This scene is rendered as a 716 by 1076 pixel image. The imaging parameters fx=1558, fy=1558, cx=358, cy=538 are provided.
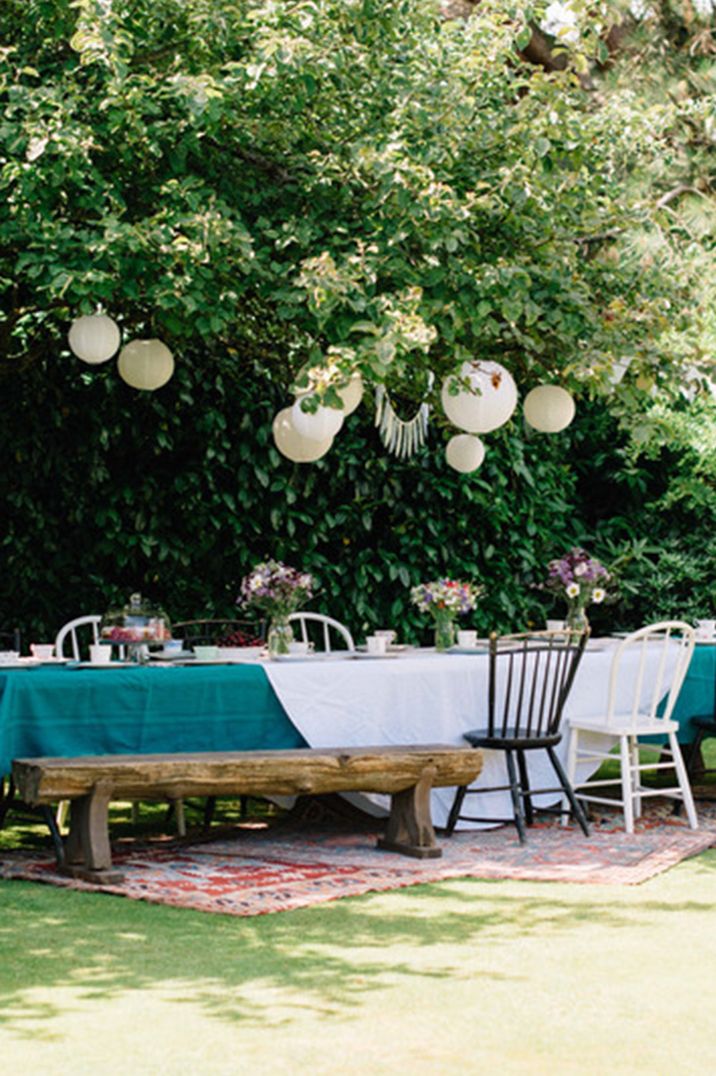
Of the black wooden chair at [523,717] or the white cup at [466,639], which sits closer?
the black wooden chair at [523,717]

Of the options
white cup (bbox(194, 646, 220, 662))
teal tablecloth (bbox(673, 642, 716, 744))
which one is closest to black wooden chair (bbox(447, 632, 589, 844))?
teal tablecloth (bbox(673, 642, 716, 744))

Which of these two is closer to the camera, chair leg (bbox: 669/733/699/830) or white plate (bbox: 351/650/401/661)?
chair leg (bbox: 669/733/699/830)

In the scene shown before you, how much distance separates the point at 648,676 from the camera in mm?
6680

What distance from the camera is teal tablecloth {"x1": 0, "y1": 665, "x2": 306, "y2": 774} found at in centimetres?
520

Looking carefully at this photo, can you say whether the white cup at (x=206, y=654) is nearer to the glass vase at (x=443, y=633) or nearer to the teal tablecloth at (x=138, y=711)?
the teal tablecloth at (x=138, y=711)

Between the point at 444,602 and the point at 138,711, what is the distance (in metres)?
1.72

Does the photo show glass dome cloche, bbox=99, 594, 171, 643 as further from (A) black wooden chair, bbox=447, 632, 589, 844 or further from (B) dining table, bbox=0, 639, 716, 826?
(A) black wooden chair, bbox=447, 632, 589, 844

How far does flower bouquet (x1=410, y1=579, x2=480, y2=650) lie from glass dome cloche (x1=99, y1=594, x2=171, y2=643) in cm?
122

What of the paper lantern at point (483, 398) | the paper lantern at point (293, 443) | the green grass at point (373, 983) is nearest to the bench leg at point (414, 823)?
the green grass at point (373, 983)

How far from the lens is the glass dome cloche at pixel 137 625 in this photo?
19.2 ft

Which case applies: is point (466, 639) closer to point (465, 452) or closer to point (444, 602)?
point (444, 602)

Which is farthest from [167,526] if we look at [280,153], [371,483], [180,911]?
[180,911]

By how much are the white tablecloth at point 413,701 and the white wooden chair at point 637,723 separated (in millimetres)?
92

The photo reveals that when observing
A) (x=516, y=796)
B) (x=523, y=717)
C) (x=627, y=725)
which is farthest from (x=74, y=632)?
(x=627, y=725)
